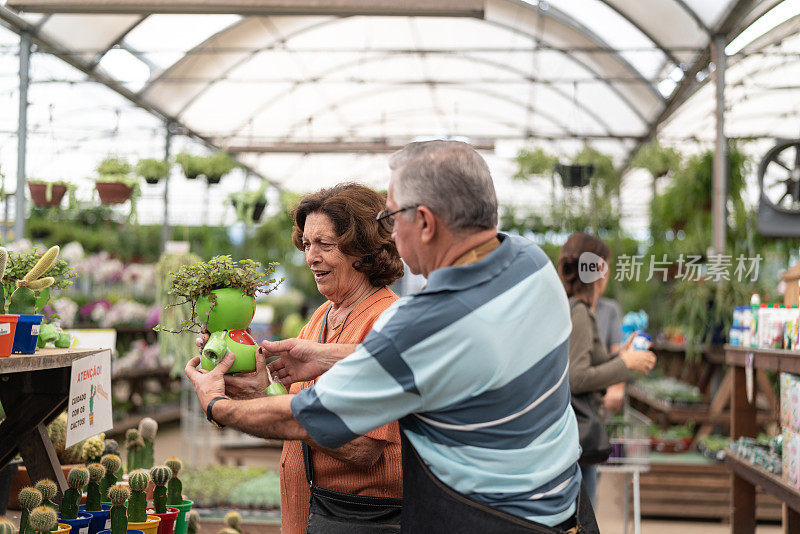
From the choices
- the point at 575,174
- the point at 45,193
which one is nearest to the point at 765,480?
the point at 575,174

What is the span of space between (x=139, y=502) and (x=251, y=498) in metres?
2.45

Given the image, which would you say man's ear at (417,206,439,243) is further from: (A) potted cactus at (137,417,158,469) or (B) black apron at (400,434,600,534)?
(A) potted cactus at (137,417,158,469)

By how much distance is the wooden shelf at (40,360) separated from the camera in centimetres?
168

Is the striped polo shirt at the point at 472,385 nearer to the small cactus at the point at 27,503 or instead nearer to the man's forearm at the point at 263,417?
the man's forearm at the point at 263,417

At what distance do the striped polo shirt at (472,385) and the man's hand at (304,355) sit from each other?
1.42 ft

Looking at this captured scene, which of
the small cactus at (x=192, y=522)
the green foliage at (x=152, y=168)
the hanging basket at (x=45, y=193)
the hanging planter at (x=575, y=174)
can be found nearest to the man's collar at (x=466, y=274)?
the small cactus at (x=192, y=522)

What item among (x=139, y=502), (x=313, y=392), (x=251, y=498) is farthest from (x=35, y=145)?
(x=313, y=392)

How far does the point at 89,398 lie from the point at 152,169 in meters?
4.69

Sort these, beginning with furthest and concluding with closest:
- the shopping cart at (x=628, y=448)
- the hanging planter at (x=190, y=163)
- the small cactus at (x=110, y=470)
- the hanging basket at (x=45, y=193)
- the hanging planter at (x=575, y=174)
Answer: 1. the hanging planter at (x=575, y=174)
2. the hanging planter at (x=190, y=163)
3. the hanging basket at (x=45, y=193)
4. the shopping cart at (x=628, y=448)
5. the small cactus at (x=110, y=470)

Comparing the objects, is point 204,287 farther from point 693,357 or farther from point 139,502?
point 693,357

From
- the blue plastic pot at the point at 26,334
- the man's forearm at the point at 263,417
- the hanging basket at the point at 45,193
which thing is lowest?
the man's forearm at the point at 263,417

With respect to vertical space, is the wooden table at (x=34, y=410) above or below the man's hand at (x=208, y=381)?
below

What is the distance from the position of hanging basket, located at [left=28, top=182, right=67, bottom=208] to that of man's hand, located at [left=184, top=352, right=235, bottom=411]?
4.53 meters

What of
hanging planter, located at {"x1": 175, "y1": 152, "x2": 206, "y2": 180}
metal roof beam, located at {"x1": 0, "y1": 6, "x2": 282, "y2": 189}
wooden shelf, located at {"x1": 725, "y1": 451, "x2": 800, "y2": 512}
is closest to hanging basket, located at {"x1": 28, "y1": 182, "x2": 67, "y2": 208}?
hanging planter, located at {"x1": 175, "y1": 152, "x2": 206, "y2": 180}
